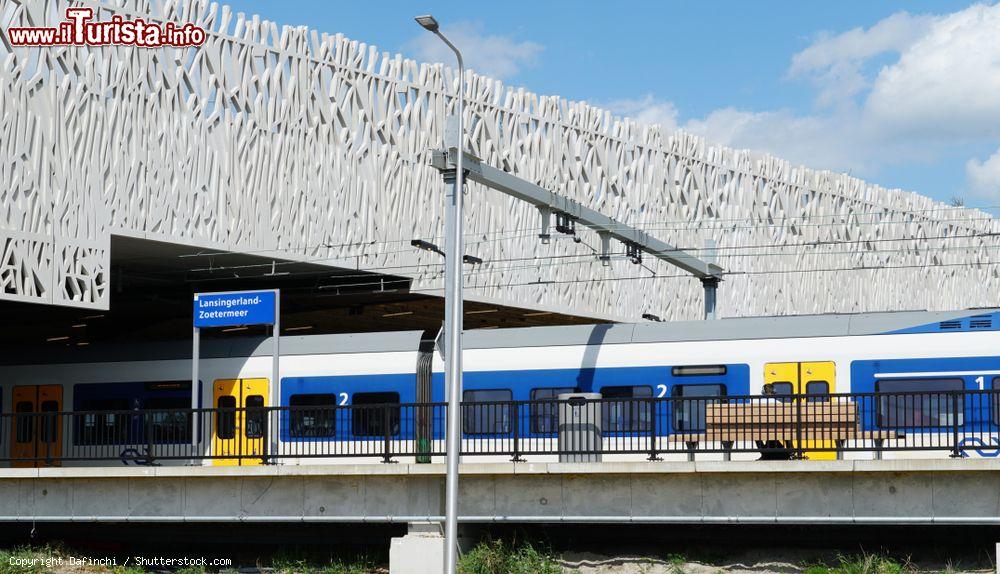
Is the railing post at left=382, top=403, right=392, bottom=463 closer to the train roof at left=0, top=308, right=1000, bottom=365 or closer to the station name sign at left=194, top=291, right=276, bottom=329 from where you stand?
the train roof at left=0, top=308, right=1000, bottom=365

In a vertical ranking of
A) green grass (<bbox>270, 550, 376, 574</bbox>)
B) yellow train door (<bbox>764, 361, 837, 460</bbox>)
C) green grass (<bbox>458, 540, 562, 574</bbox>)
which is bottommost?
green grass (<bbox>270, 550, 376, 574</bbox>)

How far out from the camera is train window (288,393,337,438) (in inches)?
896

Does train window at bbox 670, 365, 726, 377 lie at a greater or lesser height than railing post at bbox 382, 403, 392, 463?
greater

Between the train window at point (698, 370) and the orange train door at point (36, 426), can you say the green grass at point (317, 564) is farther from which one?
the train window at point (698, 370)

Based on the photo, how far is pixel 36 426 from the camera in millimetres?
25109

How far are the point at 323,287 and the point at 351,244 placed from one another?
132 inches

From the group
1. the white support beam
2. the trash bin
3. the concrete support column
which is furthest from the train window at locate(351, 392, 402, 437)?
the white support beam

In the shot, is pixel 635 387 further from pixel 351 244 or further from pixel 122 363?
pixel 351 244

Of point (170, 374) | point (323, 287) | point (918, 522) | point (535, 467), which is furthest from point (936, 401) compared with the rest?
point (323, 287)

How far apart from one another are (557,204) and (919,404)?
1241 cm

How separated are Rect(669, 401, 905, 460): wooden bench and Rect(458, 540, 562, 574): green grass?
281 centimetres

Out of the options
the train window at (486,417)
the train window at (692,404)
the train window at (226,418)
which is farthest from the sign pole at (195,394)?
the train window at (692,404)

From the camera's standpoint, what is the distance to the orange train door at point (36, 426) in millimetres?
24469

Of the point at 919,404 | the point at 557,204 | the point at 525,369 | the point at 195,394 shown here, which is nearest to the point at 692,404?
the point at 525,369
